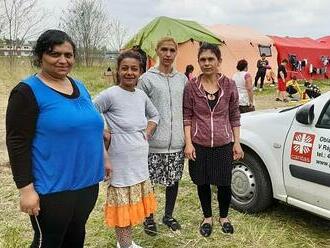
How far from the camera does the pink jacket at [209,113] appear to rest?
345 centimetres

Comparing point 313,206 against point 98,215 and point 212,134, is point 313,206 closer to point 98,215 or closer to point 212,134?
point 212,134

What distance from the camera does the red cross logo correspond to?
3496mm

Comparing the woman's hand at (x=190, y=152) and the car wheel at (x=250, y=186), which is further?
the car wheel at (x=250, y=186)

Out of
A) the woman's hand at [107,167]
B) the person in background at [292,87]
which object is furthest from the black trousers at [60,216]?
the person in background at [292,87]

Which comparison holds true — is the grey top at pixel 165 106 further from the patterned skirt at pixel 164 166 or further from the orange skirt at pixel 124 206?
the orange skirt at pixel 124 206

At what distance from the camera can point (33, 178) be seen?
2.12 meters

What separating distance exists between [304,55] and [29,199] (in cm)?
2280

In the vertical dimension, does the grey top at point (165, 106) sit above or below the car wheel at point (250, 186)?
above

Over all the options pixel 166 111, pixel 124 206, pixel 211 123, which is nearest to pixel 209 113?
pixel 211 123

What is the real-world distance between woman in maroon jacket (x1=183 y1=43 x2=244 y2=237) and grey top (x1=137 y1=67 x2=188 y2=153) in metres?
0.07

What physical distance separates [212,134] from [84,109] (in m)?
1.45

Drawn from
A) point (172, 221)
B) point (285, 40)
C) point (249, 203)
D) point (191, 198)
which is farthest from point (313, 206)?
point (285, 40)

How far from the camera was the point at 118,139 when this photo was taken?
306cm

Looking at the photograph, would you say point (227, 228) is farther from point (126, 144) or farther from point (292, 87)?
point (292, 87)
